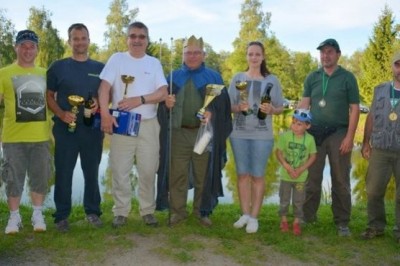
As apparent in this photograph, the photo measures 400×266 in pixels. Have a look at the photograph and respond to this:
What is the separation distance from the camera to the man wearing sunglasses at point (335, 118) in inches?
229

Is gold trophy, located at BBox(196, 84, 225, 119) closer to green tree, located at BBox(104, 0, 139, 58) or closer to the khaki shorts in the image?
the khaki shorts

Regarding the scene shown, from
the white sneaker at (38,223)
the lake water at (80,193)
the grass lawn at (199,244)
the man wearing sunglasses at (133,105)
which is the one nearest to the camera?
the grass lawn at (199,244)

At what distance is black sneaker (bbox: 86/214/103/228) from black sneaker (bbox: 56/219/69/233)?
294 mm

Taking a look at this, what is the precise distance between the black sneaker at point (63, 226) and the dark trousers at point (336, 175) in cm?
320

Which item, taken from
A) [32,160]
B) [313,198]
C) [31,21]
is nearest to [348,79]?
[313,198]

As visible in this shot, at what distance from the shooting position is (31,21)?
172 ft

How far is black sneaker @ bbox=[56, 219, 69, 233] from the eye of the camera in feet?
18.4

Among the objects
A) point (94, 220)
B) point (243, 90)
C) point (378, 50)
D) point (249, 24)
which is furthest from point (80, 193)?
point (249, 24)

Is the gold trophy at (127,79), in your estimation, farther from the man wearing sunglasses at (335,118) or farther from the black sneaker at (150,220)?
the man wearing sunglasses at (335,118)

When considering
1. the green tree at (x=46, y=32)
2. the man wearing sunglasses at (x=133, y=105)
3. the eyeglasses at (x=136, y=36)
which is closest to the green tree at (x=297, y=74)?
the green tree at (x=46, y=32)

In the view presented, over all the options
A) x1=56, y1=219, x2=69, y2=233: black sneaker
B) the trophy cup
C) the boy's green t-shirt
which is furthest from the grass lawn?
the trophy cup

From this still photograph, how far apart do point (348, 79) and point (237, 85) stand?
1.41 meters

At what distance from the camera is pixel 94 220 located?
5.84m

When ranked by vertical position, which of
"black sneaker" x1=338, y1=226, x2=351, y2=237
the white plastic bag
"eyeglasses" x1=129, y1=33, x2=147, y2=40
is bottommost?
"black sneaker" x1=338, y1=226, x2=351, y2=237
